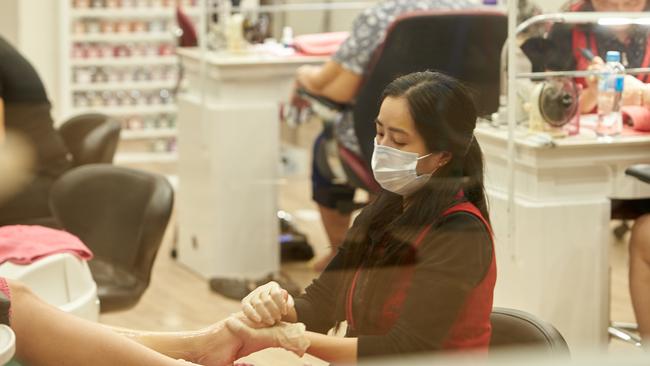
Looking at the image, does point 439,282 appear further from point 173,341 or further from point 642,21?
point 642,21

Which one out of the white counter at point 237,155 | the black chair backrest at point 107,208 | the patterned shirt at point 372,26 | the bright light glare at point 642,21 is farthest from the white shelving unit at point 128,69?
the bright light glare at point 642,21

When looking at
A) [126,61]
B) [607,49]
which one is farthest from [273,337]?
[126,61]

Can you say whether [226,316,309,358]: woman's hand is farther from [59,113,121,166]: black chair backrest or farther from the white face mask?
[59,113,121,166]: black chair backrest

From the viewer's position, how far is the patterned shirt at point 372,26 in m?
2.99

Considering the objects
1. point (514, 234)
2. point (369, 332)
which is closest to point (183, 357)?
point (369, 332)

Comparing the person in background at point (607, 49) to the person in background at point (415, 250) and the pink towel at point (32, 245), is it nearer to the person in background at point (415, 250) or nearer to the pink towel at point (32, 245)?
the person in background at point (415, 250)

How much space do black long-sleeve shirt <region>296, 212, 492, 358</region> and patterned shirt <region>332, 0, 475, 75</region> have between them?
1.66 metres

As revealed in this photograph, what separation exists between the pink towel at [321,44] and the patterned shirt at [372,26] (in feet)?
1.40

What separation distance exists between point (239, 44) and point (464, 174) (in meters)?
2.30

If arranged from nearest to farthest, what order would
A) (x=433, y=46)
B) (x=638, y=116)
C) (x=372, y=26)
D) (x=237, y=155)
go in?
(x=638, y=116), (x=433, y=46), (x=372, y=26), (x=237, y=155)

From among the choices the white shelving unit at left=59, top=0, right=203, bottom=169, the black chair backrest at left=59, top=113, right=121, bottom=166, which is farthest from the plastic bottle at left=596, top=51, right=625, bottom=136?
the white shelving unit at left=59, top=0, right=203, bottom=169

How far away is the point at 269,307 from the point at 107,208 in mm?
1096

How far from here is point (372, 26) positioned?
3.05 meters

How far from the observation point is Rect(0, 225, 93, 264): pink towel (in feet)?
6.19
